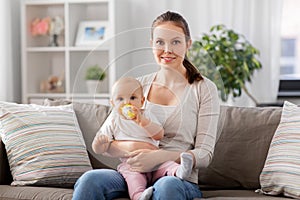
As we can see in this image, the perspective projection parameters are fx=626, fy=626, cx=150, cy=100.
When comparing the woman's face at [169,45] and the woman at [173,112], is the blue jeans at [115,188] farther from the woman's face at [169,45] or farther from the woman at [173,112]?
the woman's face at [169,45]

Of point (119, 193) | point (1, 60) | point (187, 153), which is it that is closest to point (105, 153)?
point (119, 193)

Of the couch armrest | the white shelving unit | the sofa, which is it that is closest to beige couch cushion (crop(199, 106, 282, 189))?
the sofa

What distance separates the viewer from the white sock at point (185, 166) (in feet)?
7.22

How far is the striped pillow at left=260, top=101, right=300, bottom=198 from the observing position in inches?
96.2

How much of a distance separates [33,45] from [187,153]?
252cm

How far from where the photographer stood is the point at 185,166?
222 centimetres

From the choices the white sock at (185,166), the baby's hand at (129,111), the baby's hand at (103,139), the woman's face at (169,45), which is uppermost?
the woman's face at (169,45)

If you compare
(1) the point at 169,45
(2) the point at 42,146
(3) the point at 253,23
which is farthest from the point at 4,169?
(3) the point at 253,23

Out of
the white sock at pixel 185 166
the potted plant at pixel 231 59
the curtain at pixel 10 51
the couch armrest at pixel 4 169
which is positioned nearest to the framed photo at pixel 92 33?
the curtain at pixel 10 51

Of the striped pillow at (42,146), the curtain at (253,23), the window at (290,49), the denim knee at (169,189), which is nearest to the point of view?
the denim knee at (169,189)

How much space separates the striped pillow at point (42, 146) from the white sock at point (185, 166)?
58cm

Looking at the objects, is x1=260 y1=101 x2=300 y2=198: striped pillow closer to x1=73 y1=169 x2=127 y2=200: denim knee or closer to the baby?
the baby

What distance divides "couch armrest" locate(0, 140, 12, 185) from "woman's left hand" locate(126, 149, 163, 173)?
0.68 m

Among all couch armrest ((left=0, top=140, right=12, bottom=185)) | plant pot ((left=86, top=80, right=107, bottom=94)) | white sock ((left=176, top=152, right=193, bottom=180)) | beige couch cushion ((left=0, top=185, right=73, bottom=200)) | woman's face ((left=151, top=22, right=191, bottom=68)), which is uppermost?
woman's face ((left=151, top=22, right=191, bottom=68))
